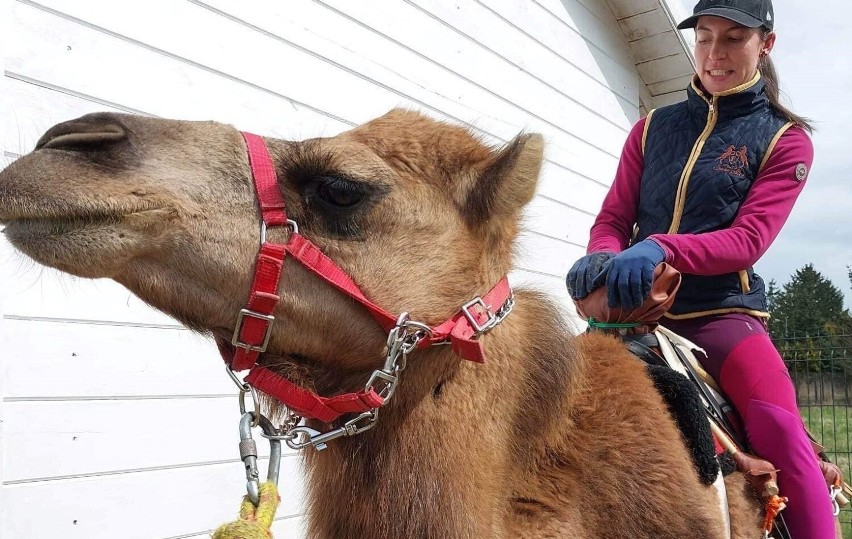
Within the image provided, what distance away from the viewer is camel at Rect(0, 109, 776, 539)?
190 cm

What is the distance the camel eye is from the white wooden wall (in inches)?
24.2

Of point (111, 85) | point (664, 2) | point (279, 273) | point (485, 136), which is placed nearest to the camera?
point (279, 273)

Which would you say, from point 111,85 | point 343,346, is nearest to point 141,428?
point 111,85

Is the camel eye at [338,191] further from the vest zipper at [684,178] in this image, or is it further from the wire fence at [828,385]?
the wire fence at [828,385]

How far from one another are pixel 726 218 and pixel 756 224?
0.67 feet

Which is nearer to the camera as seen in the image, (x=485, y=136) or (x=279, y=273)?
(x=279, y=273)

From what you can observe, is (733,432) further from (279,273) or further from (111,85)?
(111,85)

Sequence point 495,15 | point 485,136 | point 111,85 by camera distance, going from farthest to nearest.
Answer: point 495,15, point 111,85, point 485,136

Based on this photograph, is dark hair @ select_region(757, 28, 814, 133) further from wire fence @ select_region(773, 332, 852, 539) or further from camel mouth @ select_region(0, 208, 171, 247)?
wire fence @ select_region(773, 332, 852, 539)

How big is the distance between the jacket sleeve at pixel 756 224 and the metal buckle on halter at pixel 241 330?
132 cm

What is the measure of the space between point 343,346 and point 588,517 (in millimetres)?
818

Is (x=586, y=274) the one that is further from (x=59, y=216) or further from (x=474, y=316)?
(x=59, y=216)

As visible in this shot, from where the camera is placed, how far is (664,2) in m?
7.45

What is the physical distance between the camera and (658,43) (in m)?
8.02
